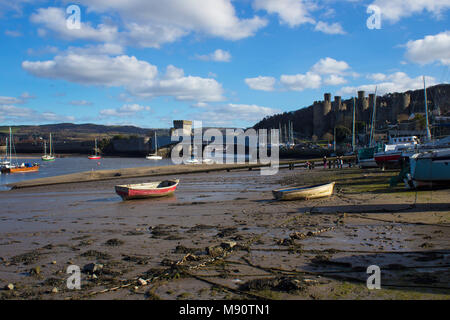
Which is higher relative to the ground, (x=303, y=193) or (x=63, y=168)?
(x=303, y=193)

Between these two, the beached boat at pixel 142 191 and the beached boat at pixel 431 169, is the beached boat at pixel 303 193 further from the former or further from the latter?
the beached boat at pixel 142 191

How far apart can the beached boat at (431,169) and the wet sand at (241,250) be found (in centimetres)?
162

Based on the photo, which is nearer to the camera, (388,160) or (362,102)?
(388,160)

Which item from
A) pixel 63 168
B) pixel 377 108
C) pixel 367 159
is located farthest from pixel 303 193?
pixel 377 108

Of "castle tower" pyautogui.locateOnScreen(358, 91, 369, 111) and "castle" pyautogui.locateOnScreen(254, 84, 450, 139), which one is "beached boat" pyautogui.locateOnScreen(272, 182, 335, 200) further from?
"castle tower" pyautogui.locateOnScreen(358, 91, 369, 111)

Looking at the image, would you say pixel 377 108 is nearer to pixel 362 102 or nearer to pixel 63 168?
pixel 362 102

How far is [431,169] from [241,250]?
1335cm

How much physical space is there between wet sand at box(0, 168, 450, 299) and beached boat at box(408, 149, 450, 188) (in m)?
1.62

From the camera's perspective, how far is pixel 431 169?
58.9 ft

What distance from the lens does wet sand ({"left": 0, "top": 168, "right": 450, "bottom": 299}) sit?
21.8 ft

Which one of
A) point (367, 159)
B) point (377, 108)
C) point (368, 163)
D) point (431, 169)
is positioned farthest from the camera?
point (377, 108)

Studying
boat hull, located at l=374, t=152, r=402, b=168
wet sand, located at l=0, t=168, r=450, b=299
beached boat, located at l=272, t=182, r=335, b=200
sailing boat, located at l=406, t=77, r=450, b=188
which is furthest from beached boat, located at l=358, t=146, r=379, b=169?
beached boat, located at l=272, t=182, r=335, b=200
